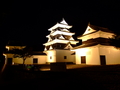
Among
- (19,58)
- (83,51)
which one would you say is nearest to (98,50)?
(83,51)

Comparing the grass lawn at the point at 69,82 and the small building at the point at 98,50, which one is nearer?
the grass lawn at the point at 69,82

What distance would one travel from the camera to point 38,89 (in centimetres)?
598

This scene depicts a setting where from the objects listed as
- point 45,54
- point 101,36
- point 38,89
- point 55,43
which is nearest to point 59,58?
point 55,43

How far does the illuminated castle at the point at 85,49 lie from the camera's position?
→ 20188 mm

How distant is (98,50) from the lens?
19.6 meters

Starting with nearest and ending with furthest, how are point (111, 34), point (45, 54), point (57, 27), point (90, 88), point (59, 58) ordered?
point (90, 88), point (111, 34), point (59, 58), point (57, 27), point (45, 54)

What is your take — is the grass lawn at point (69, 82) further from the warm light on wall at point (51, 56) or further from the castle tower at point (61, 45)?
the warm light on wall at point (51, 56)

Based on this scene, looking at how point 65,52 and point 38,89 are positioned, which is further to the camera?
point 65,52

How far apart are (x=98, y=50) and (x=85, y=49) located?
3264mm

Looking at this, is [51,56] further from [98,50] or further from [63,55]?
[98,50]

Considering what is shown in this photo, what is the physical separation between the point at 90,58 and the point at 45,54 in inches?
637

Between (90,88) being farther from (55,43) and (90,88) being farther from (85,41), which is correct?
(55,43)

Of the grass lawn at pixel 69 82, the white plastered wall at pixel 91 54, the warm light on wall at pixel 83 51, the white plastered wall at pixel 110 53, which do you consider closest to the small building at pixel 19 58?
the warm light on wall at pixel 83 51

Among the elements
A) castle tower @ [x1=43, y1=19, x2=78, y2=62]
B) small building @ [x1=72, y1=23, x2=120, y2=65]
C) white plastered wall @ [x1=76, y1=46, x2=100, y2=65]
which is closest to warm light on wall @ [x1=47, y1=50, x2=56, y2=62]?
castle tower @ [x1=43, y1=19, x2=78, y2=62]
